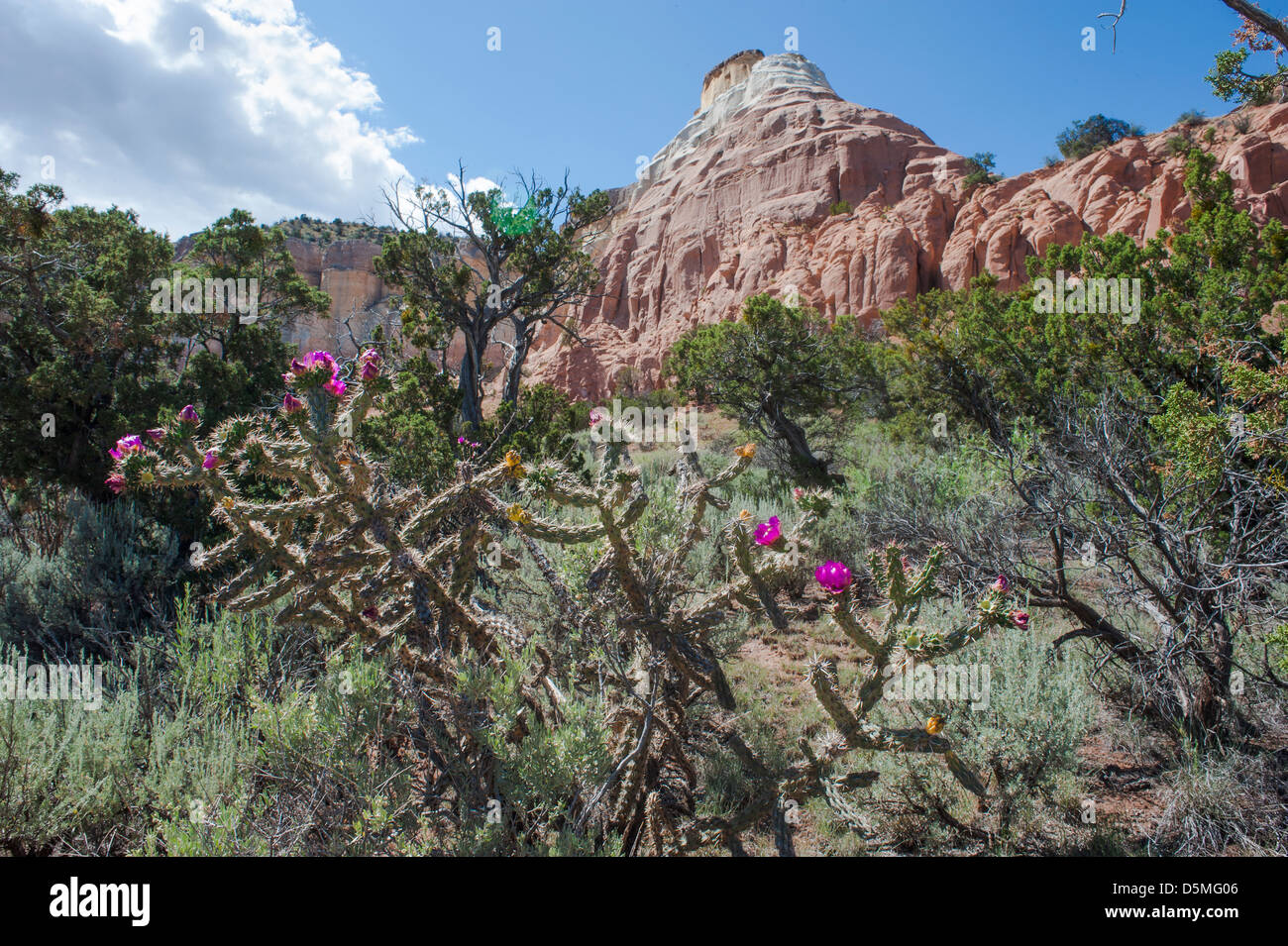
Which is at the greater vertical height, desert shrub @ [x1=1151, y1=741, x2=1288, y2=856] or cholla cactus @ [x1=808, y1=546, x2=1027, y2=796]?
cholla cactus @ [x1=808, y1=546, x2=1027, y2=796]

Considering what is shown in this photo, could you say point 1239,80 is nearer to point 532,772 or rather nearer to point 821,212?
point 532,772

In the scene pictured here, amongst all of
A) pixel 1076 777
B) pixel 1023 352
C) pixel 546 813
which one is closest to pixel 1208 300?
pixel 1023 352

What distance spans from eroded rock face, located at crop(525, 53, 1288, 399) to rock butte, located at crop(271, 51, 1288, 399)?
0.09m

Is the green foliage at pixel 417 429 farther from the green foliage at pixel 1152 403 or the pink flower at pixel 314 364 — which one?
the green foliage at pixel 1152 403

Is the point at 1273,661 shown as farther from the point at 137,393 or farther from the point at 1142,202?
the point at 1142,202

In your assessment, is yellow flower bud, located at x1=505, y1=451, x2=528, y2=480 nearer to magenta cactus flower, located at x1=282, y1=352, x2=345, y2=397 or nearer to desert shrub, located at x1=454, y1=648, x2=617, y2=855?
desert shrub, located at x1=454, y1=648, x2=617, y2=855

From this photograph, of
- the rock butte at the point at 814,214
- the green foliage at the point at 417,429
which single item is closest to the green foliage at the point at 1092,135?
the rock butte at the point at 814,214

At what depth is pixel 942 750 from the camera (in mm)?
2320

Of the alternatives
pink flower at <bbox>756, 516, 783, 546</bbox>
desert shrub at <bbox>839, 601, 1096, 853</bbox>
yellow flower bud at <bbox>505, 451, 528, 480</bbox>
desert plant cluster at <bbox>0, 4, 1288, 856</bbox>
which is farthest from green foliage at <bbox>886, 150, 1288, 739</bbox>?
yellow flower bud at <bbox>505, 451, 528, 480</bbox>

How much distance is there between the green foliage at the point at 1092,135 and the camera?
96.6 feet

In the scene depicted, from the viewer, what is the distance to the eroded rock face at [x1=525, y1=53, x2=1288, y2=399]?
2412cm

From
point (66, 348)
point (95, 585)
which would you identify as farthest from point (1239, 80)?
point (66, 348)

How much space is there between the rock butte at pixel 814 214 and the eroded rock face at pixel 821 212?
A: 9 centimetres

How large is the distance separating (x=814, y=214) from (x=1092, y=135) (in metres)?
13.1
